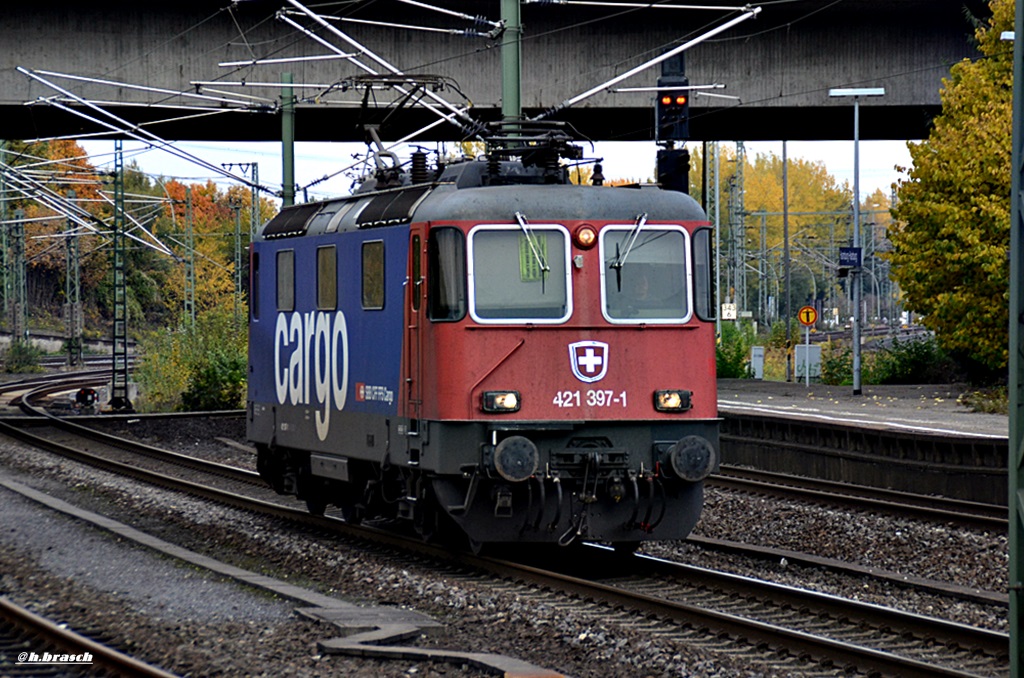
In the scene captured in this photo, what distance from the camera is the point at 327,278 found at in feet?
51.0

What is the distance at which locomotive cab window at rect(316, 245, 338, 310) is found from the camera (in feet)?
50.4

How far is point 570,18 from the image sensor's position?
31953mm

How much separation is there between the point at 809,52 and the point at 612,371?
20.8m

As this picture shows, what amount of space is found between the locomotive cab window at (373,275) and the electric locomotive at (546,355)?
0.09 m

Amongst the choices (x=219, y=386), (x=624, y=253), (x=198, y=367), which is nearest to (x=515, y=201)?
(x=624, y=253)

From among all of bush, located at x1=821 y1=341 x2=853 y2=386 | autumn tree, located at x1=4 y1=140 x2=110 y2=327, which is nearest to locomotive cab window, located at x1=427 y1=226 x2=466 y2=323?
bush, located at x1=821 y1=341 x2=853 y2=386

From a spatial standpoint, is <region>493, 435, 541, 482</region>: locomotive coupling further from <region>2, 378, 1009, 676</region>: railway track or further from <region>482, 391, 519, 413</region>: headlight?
<region>2, 378, 1009, 676</region>: railway track

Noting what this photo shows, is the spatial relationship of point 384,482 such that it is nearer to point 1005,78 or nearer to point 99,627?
point 99,627

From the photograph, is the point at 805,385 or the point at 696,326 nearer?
the point at 696,326

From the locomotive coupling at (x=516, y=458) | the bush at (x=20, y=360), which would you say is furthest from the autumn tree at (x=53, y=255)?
the locomotive coupling at (x=516, y=458)

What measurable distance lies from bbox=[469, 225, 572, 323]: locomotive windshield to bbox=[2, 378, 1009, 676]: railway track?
2.12 m

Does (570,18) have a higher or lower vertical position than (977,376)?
higher

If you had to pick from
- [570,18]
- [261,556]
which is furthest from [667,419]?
[570,18]

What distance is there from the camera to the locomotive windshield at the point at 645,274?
43.6 ft
